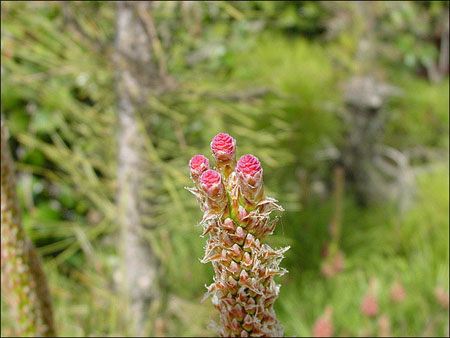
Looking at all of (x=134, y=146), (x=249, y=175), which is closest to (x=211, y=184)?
(x=249, y=175)

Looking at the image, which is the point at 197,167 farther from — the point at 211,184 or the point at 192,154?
the point at 192,154

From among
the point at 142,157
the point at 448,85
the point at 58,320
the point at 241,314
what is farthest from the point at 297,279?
the point at 448,85

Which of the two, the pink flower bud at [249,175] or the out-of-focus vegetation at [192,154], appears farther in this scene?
the out-of-focus vegetation at [192,154]

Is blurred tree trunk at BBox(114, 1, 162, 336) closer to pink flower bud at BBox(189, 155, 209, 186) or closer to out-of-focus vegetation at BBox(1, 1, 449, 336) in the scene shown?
out-of-focus vegetation at BBox(1, 1, 449, 336)

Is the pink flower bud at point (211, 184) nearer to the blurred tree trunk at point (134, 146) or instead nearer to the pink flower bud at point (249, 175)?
the pink flower bud at point (249, 175)

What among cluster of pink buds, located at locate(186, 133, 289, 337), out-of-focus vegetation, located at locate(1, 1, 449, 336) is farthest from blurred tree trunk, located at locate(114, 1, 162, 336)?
cluster of pink buds, located at locate(186, 133, 289, 337)

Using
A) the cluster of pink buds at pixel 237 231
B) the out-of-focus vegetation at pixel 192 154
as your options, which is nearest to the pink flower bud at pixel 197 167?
the cluster of pink buds at pixel 237 231

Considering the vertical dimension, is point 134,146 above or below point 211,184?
below
